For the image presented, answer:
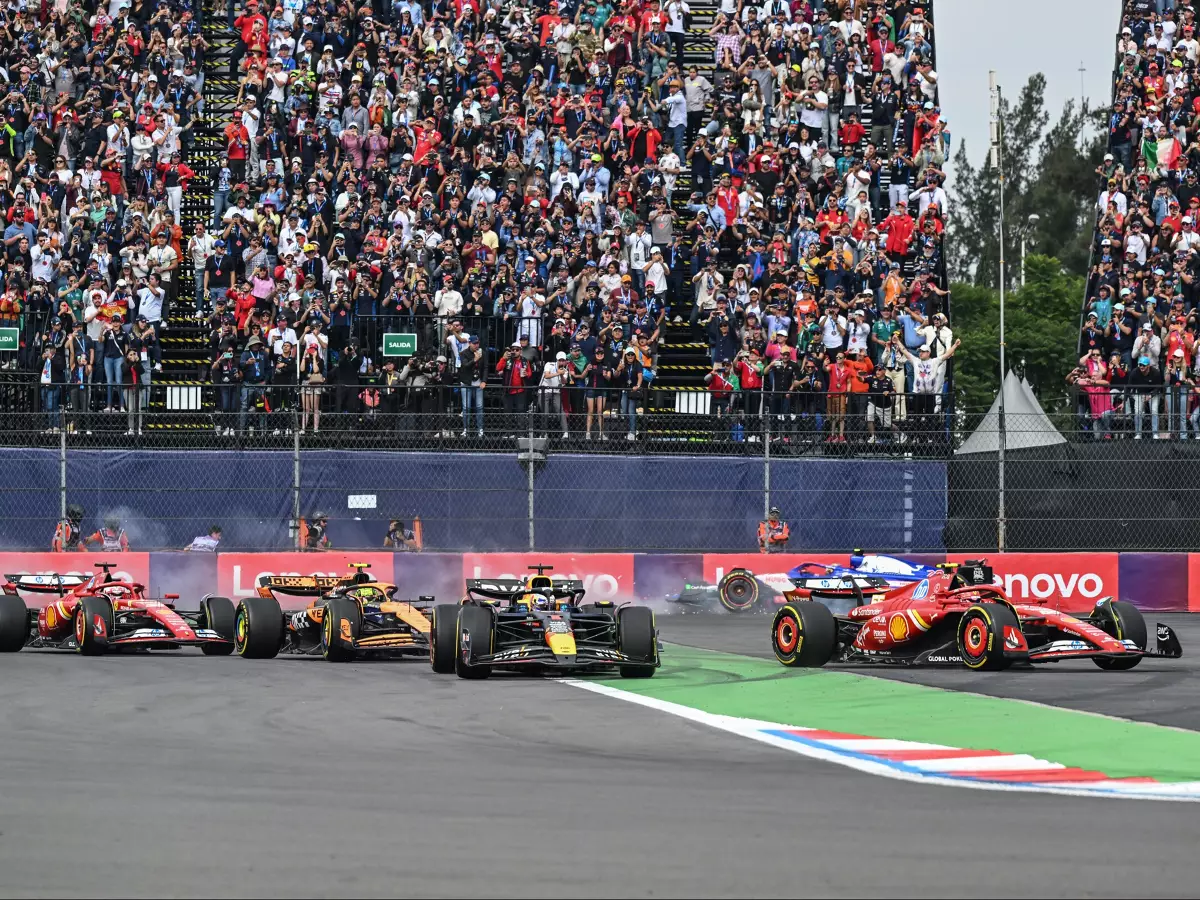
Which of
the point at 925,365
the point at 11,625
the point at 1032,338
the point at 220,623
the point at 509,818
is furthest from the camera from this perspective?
the point at 1032,338

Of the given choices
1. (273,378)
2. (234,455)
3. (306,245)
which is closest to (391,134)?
(306,245)

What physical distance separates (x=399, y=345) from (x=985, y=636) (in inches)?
490

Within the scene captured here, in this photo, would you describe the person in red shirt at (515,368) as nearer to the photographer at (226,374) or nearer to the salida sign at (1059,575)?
the photographer at (226,374)

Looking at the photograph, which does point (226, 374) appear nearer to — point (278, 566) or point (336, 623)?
point (278, 566)

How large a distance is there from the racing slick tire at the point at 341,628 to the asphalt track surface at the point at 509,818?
15.0 ft

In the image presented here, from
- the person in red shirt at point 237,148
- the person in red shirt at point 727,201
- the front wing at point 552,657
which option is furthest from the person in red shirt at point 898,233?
the front wing at point 552,657

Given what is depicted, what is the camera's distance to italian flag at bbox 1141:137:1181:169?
101ft

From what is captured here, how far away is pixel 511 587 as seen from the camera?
15.9 m

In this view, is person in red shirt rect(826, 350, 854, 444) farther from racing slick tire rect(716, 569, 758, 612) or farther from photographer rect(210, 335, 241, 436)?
photographer rect(210, 335, 241, 436)

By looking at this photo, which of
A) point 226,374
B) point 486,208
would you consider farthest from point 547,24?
point 226,374

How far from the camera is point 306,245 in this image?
91.0 feet

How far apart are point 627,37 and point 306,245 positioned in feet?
22.8

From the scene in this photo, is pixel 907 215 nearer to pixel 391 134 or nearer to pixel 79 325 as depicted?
pixel 391 134

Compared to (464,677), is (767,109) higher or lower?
higher
